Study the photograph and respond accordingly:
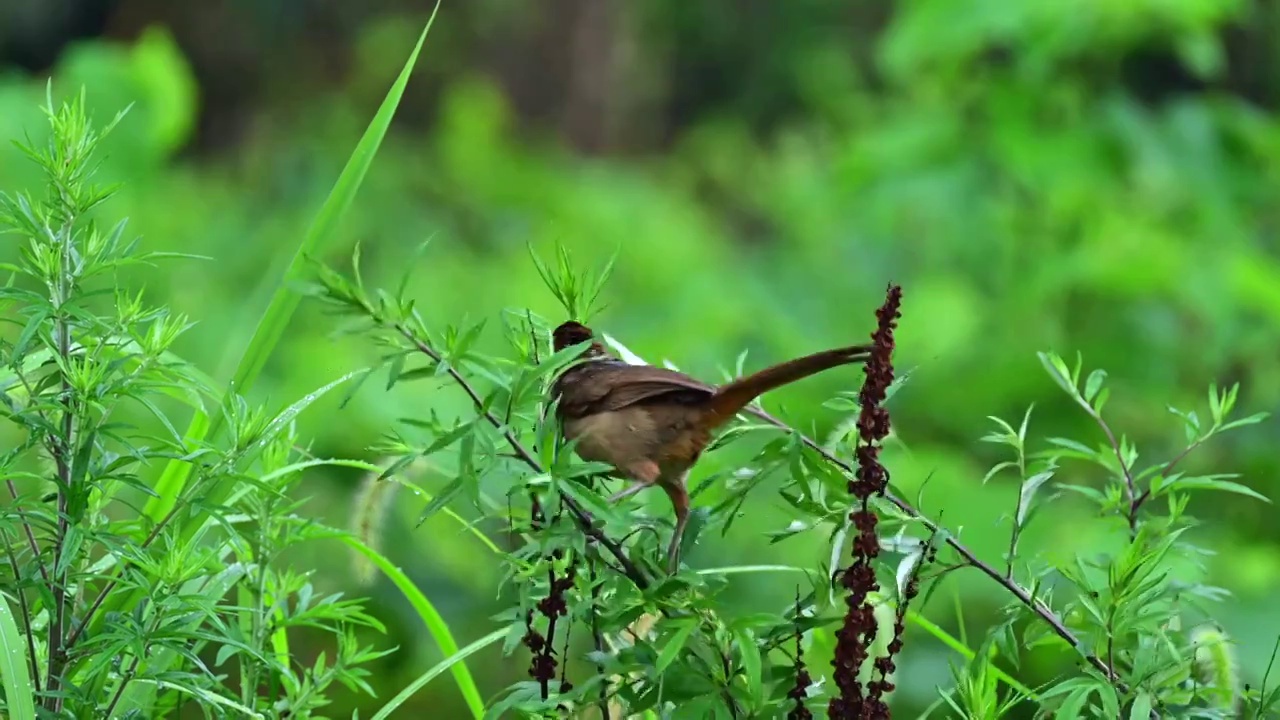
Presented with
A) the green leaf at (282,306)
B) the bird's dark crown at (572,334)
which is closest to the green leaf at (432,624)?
the green leaf at (282,306)

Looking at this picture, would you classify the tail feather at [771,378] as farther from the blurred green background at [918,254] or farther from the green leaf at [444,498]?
the green leaf at [444,498]

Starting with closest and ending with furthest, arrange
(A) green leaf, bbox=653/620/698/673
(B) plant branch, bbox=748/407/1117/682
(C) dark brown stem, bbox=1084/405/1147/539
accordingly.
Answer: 1. (A) green leaf, bbox=653/620/698/673
2. (B) plant branch, bbox=748/407/1117/682
3. (C) dark brown stem, bbox=1084/405/1147/539

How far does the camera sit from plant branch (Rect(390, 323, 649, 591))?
1.04m

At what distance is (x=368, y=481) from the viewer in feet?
5.05

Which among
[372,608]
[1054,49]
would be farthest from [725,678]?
[1054,49]

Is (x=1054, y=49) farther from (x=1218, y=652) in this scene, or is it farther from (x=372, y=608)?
(x=1218, y=652)

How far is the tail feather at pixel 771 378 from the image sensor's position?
43.4 inches

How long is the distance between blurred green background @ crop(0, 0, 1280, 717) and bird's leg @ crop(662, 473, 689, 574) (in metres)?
0.09

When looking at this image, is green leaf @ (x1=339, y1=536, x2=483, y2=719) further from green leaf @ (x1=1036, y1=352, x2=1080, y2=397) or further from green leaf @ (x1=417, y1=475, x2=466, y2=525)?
green leaf @ (x1=1036, y1=352, x2=1080, y2=397)

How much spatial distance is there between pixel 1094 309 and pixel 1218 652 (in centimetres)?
279

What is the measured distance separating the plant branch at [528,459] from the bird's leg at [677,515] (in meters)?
0.04

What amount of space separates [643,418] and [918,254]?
4481 mm

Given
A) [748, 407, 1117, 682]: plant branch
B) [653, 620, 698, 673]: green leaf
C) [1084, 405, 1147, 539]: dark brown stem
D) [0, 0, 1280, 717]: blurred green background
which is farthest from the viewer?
[0, 0, 1280, 717]: blurred green background

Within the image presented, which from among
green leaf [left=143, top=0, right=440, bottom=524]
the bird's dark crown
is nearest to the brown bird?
the bird's dark crown
